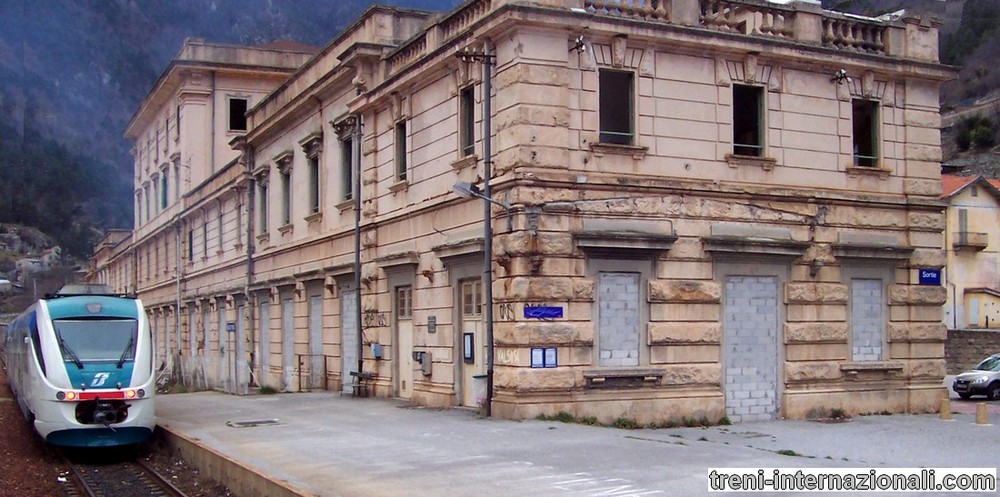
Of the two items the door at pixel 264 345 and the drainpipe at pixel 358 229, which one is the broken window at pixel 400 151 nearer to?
the drainpipe at pixel 358 229

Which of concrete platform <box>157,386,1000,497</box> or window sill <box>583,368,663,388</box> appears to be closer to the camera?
concrete platform <box>157,386,1000,497</box>

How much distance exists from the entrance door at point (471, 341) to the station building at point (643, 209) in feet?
0.20

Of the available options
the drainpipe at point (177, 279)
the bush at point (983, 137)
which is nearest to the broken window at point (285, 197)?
the drainpipe at point (177, 279)

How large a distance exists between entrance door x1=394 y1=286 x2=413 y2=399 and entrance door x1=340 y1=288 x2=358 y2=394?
89.4 inches

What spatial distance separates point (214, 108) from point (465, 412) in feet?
108

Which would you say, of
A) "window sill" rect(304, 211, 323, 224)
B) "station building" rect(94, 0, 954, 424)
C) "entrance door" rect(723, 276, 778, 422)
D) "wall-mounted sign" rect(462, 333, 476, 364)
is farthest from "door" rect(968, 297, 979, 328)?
"wall-mounted sign" rect(462, 333, 476, 364)

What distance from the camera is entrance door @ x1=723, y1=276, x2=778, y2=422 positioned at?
20188mm

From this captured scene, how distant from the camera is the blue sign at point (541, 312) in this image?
59.3 feet

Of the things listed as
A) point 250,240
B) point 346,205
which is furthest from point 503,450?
point 250,240

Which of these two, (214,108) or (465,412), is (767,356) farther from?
(214,108)

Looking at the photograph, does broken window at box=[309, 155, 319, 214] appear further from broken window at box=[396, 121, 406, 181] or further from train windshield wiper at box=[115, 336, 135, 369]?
train windshield wiper at box=[115, 336, 135, 369]

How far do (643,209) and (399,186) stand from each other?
6168mm

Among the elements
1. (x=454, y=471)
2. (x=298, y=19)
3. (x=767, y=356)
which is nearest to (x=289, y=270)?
(x=767, y=356)

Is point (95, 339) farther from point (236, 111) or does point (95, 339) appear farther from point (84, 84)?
point (84, 84)
